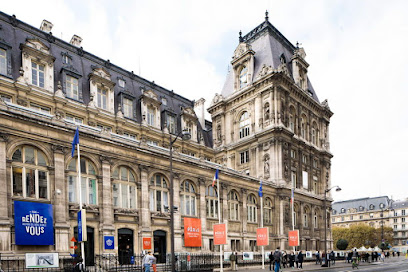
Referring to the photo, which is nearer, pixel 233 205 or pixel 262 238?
pixel 262 238

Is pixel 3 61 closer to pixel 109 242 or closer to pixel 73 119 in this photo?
pixel 73 119

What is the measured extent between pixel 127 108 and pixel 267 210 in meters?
21.3

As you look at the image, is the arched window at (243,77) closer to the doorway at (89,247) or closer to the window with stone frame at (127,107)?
the window with stone frame at (127,107)

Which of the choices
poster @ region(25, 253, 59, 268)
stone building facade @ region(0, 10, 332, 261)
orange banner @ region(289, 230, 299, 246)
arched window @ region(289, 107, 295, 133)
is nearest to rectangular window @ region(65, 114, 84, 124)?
stone building facade @ region(0, 10, 332, 261)

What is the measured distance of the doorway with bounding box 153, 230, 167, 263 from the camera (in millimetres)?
28203

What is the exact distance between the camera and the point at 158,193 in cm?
2944

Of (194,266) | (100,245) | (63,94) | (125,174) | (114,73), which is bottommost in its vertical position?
(194,266)

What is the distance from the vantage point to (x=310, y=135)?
179 feet

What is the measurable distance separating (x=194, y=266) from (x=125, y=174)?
8928 millimetres

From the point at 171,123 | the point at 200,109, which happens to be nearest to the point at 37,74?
the point at 171,123

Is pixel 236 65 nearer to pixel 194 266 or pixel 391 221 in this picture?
pixel 194 266

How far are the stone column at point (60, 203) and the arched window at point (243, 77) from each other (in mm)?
33249

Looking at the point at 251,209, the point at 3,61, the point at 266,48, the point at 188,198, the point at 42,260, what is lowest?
the point at 251,209

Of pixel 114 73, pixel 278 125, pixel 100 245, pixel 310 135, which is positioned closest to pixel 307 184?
pixel 310 135
